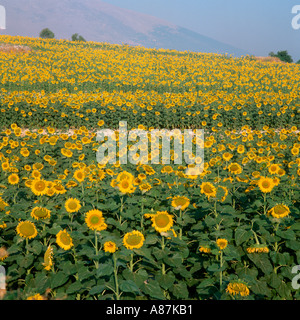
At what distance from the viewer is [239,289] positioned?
2.07m

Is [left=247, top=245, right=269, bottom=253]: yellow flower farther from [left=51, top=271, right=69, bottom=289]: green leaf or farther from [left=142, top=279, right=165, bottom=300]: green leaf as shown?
[left=51, top=271, right=69, bottom=289]: green leaf

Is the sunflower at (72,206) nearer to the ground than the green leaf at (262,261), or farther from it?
farther from it

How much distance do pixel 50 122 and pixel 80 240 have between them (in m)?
9.66

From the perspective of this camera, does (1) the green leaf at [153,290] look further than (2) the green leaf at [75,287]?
No

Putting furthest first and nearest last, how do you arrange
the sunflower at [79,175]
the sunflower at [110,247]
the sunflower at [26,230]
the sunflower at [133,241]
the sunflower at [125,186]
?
1. the sunflower at [79,175]
2. the sunflower at [125,186]
3. the sunflower at [26,230]
4. the sunflower at [133,241]
5. the sunflower at [110,247]

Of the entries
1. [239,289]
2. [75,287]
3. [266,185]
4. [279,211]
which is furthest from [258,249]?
[75,287]

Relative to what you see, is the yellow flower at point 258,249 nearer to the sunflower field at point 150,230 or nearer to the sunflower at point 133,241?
the sunflower field at point 150,230

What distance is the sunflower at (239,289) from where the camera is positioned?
206 centimetres

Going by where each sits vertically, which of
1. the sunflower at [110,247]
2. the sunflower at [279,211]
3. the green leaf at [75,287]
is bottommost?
the green leaf at [75,287]

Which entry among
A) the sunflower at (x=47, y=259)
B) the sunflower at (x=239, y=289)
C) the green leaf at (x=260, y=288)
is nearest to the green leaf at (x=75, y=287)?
the sunflower at (x=47, y=259)

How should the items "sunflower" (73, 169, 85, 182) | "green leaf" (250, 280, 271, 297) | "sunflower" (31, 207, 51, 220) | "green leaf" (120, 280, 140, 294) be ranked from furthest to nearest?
"sunflower" (73, 169, 85, 182) → "sunflower" (31, 207, 51, 220) → "green leaf" (250, 280, 271, 297) → "green leaf" (120, 280, 140, 294)

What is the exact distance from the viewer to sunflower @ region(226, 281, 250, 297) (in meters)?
2.06

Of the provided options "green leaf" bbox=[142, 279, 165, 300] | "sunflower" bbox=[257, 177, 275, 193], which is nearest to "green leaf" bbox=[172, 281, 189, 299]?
"green leaf" bbox=[142, 279, 165, 300]

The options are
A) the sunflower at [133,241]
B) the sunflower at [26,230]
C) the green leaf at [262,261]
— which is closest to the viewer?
the sunflower at [133,241]
